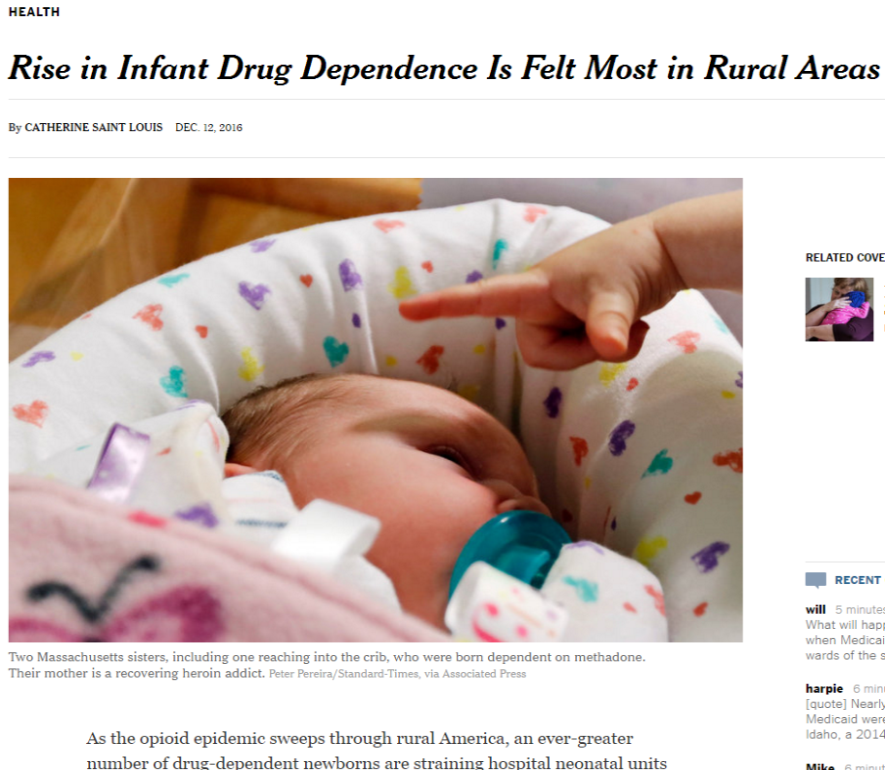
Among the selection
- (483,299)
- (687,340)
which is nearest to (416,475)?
(483,299)

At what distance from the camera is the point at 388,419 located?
670 mm

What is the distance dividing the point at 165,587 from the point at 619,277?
1.29ft

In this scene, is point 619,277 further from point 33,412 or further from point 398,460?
point 33,412

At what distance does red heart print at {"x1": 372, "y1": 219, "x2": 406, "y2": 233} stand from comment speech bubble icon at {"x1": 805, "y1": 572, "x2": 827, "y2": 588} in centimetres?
50

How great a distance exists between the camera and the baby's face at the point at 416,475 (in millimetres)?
579

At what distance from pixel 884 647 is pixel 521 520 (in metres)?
0.28

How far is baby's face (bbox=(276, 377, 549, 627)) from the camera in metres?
0.58

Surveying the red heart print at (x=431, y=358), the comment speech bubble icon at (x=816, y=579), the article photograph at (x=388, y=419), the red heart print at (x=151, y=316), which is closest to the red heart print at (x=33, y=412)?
the article photograph at (x=388, y=419)

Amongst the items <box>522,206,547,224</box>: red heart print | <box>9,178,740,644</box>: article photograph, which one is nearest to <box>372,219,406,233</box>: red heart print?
<box>9,178,740,644</box>: article photograph

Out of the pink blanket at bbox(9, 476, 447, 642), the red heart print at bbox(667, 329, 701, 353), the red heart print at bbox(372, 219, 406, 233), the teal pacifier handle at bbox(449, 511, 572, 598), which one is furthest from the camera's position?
the red heart print at bbox(372, 219, 406, 233)

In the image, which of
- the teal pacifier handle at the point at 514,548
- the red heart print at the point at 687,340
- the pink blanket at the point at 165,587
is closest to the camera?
the pink blanket at the point at 165,587
